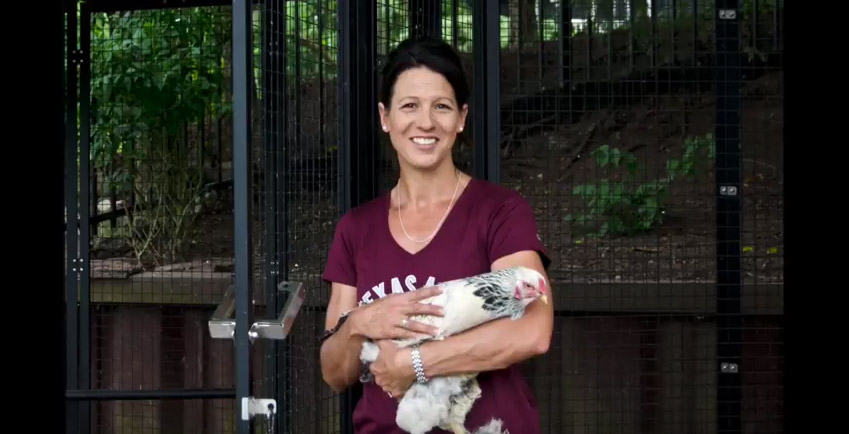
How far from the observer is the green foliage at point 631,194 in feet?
16.3

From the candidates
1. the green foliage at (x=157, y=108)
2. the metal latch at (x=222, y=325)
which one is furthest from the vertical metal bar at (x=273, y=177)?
the green foliage at (x=157, y=108)

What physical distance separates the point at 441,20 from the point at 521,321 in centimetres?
134

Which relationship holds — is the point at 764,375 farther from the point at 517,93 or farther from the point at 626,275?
the point at 517,93

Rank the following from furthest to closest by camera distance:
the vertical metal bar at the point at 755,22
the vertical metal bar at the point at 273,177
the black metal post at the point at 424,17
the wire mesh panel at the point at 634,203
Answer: the vertical metal bar at the point at 755,22 → the wire mesh panel at the point at 634,203 → the black metal post at the point at 424,17 → the vertical metal bar at the point at 273,177

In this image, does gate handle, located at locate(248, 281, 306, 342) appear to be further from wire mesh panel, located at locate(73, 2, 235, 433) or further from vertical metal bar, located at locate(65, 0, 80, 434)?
wire mesh panel, located at locate(73, 2, 235, 433)

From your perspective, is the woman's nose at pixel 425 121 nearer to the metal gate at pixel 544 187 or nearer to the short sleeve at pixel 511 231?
the short sleeve at pixel 511 231

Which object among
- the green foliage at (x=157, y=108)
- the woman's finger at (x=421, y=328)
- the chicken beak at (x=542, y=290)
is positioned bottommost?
the woman's finger at (x=421, y=328)

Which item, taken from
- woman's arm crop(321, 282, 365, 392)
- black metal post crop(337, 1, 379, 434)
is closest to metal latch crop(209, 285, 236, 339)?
woman's arm crop(321, 282, 365, 392)

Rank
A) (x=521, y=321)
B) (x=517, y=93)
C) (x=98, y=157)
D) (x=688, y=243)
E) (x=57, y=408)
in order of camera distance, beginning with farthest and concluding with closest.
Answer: (x=98, y=157), (x=688, y=243), (x=517, y=93), (x=57, y=408), (x=521, y=321)

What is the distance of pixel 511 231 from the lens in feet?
7.99

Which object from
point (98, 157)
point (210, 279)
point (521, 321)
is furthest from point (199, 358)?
point (521, 321)

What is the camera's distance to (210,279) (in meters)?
5.55

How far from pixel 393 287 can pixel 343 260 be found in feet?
0.61

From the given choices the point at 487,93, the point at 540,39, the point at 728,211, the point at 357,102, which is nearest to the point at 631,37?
the point at 540,39
